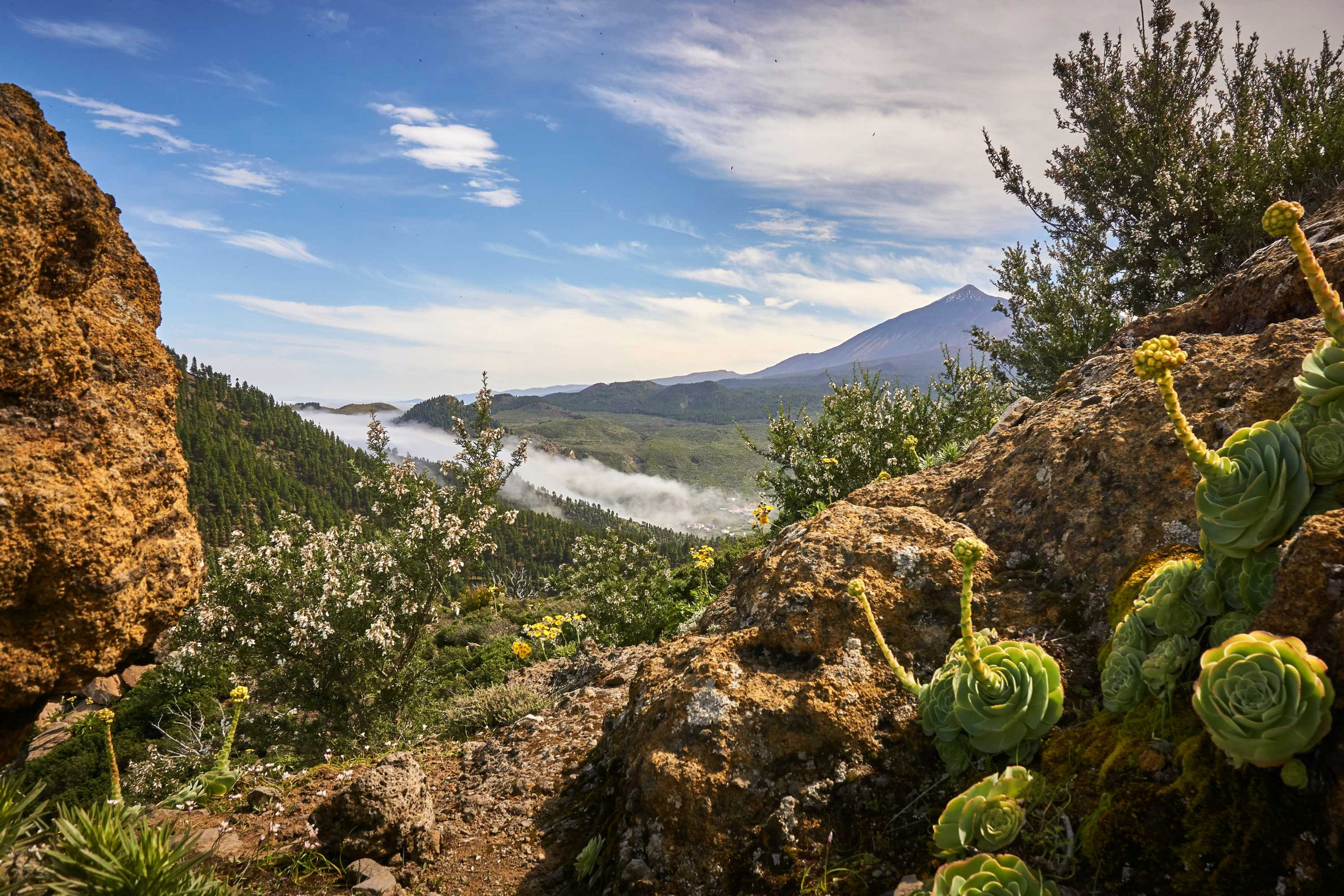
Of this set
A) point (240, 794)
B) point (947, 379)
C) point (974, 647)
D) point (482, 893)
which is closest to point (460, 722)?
point (240, 794)

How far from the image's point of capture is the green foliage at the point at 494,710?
7.09 m

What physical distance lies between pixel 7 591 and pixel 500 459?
946 cm

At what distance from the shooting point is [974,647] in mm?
2486

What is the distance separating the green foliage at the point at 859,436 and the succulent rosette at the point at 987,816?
779 cm

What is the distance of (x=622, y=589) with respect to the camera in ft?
42.0

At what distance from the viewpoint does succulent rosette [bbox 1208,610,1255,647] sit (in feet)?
7.79

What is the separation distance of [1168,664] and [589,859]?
2977mm

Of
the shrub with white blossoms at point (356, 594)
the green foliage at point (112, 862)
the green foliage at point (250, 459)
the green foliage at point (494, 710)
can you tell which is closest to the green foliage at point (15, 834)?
the green foliage at point (112, 862)

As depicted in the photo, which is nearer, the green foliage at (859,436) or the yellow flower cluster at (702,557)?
the green foliage at (859,436)

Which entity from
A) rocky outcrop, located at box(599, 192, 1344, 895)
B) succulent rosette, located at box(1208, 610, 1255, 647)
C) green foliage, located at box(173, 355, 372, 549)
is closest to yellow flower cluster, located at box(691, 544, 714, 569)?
rocky outcrop, located at box(599, 192, 1344, 895)

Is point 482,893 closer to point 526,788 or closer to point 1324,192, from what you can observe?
point 526,788

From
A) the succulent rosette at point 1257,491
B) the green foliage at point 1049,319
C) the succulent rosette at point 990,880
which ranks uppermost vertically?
the green foliage at point 1049,319

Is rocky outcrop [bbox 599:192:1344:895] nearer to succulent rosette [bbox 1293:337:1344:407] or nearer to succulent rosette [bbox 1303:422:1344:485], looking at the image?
succulent rosette [bbox 1303:422:1344:485]

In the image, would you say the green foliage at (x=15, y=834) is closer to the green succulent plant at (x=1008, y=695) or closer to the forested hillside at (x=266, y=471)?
the green succulent plant at (x=1008, y=695)
